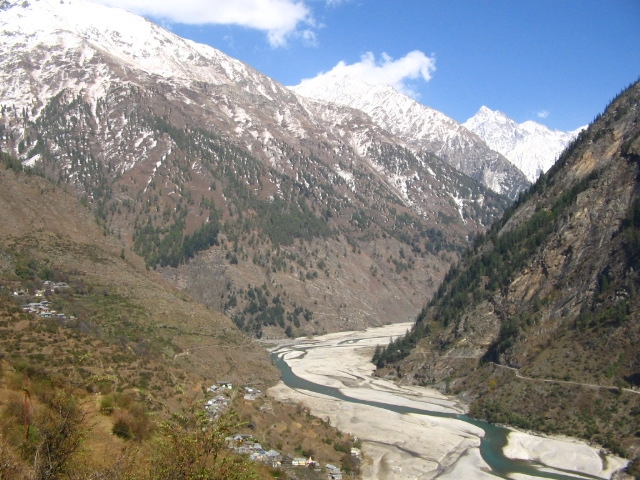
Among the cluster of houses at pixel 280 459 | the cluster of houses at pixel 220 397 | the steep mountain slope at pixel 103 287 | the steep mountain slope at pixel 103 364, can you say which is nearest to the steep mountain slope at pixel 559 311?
the steep mountain slope at pixel 103 364

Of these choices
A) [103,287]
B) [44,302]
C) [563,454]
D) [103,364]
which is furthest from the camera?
[103,287]

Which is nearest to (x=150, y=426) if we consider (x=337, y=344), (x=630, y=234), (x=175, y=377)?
(x=175, y=377)

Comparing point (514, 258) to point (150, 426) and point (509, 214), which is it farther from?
point (150, 426)

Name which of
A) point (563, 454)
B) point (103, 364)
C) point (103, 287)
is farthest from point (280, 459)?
point (103, 287)

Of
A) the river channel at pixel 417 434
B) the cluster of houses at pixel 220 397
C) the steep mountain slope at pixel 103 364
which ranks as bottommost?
the river channel at pixel 417 434

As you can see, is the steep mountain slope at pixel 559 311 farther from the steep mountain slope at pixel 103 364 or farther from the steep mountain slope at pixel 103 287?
the steep mountain slope at pixel 103 287

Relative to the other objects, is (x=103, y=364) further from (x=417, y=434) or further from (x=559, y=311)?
(x=559, y=311)
